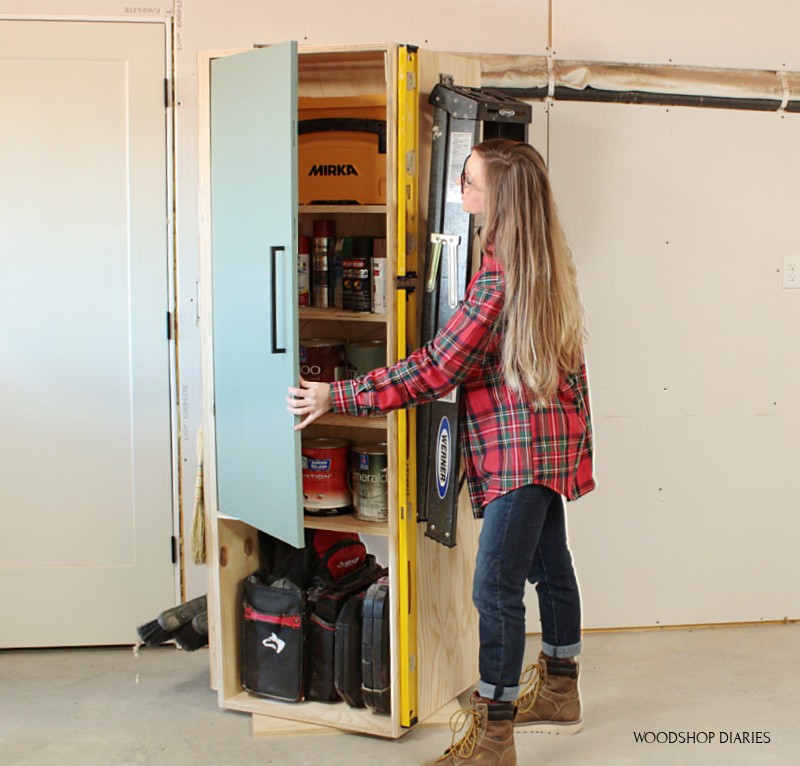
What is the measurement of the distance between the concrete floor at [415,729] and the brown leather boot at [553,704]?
0.05 m

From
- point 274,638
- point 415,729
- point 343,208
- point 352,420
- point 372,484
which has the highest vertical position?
point 343,208

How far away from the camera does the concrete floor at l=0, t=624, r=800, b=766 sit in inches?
103

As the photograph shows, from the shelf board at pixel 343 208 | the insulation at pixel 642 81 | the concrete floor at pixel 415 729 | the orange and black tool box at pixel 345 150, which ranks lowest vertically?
the concrete floor at pixel 415 729

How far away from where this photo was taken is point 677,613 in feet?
11.5

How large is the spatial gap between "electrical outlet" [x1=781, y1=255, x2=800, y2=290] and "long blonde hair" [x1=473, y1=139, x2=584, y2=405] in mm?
1408

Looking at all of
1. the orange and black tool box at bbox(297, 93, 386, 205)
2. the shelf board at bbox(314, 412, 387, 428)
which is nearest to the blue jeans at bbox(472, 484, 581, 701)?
the shelf board at bbox(314, 412, 387, 428)

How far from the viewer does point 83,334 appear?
10.7ft

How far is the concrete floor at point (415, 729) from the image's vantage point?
261cm

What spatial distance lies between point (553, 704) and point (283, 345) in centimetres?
119

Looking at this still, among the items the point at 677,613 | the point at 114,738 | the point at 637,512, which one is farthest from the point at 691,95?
the point at 114,738

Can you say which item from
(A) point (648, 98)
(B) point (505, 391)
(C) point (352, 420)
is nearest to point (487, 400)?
(B) point (505, 391)

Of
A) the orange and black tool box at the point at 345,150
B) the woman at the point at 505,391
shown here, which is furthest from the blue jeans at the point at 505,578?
the orange and black tool box at the point at 345,150

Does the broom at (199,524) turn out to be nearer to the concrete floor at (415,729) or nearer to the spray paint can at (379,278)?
the concrete floor at (415,729)

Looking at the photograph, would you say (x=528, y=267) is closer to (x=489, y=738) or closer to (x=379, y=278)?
(x=379, y=278)
